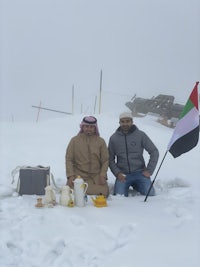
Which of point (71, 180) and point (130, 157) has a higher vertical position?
point (130, 157)

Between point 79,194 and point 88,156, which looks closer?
point 79,194

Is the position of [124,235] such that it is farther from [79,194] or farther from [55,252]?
[79,194]

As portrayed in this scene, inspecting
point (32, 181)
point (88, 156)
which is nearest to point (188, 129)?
point (88, 156)

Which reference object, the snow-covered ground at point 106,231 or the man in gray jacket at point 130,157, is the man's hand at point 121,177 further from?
the snow-covered ground at point 106,231

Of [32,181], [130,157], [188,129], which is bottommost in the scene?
[32,181]

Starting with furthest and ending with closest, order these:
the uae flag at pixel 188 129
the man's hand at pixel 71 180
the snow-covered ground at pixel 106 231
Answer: the man's hand at pixel 71 180 < the uae flag at pixel 188 129 < the snow-covered ground at pixel 106 231

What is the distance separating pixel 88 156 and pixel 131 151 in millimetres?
704

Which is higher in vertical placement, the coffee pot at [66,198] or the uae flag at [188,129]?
the uae flag at [188,129]

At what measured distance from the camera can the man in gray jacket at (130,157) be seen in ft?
18.6

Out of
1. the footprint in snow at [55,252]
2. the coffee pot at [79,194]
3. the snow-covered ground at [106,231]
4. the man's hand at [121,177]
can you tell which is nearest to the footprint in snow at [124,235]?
the snow-covered ground at [106,231]

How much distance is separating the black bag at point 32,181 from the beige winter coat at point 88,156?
0.42m

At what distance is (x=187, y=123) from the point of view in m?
4.98

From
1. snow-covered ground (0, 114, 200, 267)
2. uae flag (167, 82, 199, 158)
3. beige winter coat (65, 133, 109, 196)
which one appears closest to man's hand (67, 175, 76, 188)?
beige winter coat (65, 133, 109, 196)

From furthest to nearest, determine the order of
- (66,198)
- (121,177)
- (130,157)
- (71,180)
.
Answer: (130,157), (121,177), (71,180), (66,198)
